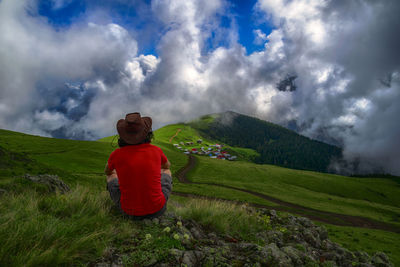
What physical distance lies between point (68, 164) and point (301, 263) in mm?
81493

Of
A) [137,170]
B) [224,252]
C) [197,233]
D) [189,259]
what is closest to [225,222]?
[197,233]

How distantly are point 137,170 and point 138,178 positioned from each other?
0.67 feet

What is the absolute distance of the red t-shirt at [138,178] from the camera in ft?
15.8

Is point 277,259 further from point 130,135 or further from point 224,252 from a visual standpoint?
point 130,135

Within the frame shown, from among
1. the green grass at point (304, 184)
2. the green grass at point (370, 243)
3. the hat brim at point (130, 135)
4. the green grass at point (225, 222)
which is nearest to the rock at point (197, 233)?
the green grass at point (225, 222)

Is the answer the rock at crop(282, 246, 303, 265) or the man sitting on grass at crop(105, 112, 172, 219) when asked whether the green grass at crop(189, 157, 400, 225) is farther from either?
the man sitting on grass at crop(105, 112, 172, 219)

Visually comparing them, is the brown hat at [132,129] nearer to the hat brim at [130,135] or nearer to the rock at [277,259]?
the hat brim at [130,135]

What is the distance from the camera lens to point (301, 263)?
4.80 metres

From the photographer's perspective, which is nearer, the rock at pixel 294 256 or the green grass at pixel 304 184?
the rock at pixel 294 256

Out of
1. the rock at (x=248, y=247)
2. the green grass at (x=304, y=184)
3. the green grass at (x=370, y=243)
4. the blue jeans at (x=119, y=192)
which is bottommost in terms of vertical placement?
the green grass at (x=370, y=243)

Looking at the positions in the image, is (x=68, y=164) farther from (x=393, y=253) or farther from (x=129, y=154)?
(x=393, y=253)

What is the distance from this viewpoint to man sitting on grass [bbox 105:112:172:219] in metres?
4.83

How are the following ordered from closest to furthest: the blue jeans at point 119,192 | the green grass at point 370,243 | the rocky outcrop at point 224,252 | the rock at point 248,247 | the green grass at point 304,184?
1. the rocky outcrop at point 224,252
2. the rock at point 248,247
3. the blue jeans at point 119,192
4. the green grass at point 370,243
5. the green grass at point 304,184

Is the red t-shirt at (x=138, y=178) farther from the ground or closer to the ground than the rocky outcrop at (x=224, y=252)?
farther from the ground
